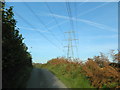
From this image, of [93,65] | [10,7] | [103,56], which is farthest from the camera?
[93,65]

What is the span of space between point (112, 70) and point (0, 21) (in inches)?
304

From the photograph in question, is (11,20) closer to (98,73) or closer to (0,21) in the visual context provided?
(0,21)

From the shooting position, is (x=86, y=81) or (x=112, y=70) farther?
(x=86, y=81)

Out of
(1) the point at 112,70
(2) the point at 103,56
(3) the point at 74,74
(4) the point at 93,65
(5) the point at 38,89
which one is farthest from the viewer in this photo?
(3) the point at 74,74

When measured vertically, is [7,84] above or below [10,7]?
below

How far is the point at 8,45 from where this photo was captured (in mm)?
8945

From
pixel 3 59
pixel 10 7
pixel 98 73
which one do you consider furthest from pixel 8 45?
pixel 98 73

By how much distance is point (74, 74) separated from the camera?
17562 mm

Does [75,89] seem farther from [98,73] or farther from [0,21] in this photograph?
[0,21]

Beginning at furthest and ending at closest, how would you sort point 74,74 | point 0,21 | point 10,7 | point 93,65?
point 74,74, point 93,65, point 10,7, point 0,21

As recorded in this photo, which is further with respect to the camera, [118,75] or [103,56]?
[103,56]

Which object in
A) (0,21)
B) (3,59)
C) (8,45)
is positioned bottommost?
(3,59)

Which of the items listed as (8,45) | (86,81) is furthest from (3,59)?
(86,81)

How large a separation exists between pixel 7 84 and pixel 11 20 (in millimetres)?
4558
